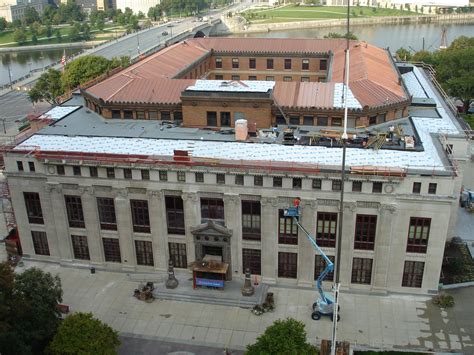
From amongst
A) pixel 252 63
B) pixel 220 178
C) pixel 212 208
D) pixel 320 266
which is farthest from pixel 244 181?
pixel 252 63

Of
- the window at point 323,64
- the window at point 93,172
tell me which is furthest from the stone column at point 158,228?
the window at point 323,64

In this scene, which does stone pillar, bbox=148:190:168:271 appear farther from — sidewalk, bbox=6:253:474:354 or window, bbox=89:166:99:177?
window, bbox=89:166:99:177

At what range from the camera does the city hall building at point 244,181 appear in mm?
50031

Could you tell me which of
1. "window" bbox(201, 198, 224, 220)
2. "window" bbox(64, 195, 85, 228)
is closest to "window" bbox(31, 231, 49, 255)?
"window" bbox(64, 195, 85, 228)

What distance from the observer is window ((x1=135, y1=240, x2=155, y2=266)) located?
184 ft

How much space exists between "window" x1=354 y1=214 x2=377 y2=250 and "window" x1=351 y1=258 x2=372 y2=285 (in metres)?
1.57

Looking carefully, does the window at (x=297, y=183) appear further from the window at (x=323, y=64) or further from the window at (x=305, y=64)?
the window at (x=305, y=64)

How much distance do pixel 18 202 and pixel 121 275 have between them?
13.7 m

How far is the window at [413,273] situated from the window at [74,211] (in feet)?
110

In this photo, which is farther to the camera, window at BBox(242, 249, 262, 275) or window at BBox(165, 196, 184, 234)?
window at BBox(242, 249, 262, 275)

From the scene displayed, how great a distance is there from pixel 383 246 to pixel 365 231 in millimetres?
2244

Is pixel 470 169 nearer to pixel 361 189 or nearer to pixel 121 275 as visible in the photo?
pixel 361 189

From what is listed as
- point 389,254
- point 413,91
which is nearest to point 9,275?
Result: point 389,254

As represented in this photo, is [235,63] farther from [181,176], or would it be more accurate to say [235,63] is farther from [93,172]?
[181,176]
